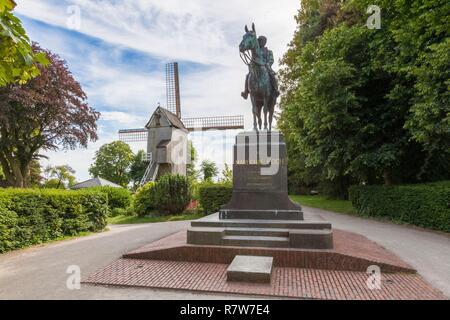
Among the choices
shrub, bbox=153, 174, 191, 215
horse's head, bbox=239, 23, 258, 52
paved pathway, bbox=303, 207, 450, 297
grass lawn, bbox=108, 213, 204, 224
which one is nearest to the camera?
paved pathway, bbox=303, 207, 450, 297

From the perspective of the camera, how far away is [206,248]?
259 inches

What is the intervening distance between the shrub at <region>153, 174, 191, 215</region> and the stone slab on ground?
1241cm

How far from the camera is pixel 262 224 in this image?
295 inches

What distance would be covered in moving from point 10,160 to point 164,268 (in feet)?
75.5

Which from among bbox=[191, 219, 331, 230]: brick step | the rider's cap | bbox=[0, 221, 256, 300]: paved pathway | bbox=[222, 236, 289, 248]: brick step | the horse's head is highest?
the rider's cap

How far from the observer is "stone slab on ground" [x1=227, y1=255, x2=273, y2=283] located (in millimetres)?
5145

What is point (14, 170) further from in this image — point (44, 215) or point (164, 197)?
point (44, 215)

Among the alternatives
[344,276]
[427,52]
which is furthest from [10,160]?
[427,52]

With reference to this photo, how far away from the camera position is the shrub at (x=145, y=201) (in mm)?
18069

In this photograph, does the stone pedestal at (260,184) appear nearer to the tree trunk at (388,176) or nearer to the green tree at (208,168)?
the tree trunk at (388,176)

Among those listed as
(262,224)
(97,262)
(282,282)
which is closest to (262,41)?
(262,224)

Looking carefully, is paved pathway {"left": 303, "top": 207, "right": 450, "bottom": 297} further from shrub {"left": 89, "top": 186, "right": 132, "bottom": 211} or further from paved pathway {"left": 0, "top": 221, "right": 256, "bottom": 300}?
shrub {"left": 89, "top": 186, "right": 132, "bottom": 211}

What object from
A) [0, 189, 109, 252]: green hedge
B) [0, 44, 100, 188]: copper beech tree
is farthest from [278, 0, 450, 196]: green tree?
[0, 44, 100, 188]: copper beech tree
